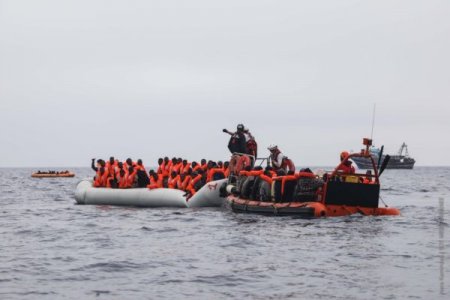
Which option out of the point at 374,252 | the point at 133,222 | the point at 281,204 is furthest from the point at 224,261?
the point at 133,222

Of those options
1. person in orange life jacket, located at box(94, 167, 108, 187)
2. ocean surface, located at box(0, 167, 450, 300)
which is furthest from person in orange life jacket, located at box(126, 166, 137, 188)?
ocean surface, located at box(0, 167, 450, 300)

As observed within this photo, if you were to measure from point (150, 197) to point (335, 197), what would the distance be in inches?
382

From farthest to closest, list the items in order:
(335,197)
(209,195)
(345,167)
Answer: (209,195) → (345,167) → (335,197)

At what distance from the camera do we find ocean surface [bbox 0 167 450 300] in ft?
41.8

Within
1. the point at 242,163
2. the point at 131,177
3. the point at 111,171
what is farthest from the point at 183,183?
the point at 111,171

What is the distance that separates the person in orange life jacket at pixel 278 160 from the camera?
2578 cm

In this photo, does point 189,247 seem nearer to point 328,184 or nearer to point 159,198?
point 328,184

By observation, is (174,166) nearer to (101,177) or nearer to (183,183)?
(183,183)

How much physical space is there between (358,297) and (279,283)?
160 centimetres

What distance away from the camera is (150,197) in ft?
98.4

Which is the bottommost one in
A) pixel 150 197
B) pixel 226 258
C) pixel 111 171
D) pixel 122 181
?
pixel 226 258

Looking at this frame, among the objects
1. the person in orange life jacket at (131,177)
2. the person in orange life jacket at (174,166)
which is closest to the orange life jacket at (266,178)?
the person in orange life jacket at (174,166)

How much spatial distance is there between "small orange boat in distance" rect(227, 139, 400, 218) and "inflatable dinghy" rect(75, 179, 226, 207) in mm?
5398

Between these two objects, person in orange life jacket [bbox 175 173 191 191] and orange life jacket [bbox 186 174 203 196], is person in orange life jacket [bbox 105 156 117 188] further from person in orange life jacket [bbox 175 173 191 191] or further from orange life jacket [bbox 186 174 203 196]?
orange life jacket [bbox 186 174 203 196]
